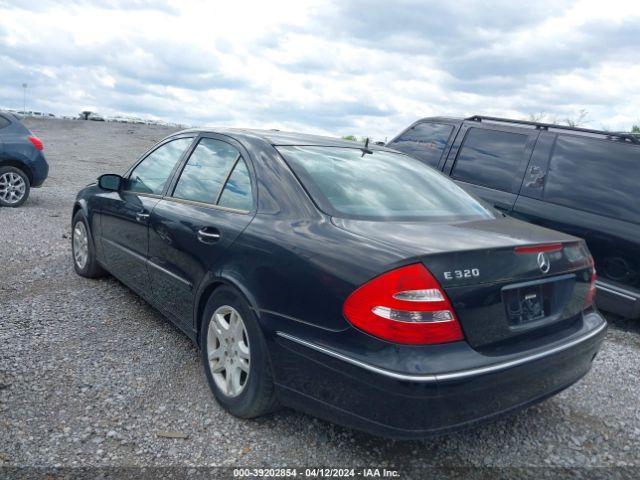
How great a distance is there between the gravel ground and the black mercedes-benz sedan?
0.85ft

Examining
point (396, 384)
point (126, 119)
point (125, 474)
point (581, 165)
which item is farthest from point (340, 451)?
point (126, 119)

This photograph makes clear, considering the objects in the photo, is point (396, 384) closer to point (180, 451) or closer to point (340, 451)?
point (340, 451)

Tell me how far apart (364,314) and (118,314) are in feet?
9.28

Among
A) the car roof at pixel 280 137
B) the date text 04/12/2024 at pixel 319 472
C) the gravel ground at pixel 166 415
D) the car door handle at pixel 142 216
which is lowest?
the gravel ground at pixel 166 415

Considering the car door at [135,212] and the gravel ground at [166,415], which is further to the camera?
the car door at [135,212]

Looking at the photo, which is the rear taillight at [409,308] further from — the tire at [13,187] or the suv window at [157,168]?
the tire at [13,187]

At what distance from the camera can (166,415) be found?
3.06m

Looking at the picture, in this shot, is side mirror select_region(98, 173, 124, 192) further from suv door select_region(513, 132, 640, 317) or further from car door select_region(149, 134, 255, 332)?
suv door select_region(513, 132, 640, 317)

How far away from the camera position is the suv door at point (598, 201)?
15.5ft

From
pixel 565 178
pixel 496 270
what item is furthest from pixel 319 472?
pixel 565 178

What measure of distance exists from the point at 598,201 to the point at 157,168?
375 centimetres

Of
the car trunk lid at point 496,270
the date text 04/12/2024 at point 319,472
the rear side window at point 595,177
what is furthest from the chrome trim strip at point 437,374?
the rear side window at point 595,177

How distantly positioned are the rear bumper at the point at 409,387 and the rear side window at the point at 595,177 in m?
2.54

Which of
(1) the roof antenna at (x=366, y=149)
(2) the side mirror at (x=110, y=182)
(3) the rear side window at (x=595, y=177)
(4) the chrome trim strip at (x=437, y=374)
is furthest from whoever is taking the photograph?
(3) the rear side window at (x=595, y=177)
